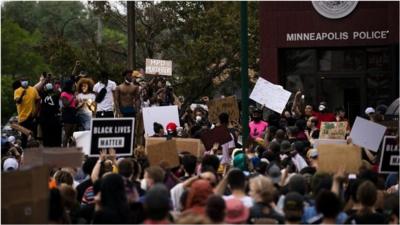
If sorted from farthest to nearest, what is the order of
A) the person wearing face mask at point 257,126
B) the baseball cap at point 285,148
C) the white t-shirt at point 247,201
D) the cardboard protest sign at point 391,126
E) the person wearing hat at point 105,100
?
1. the person wearing hat at point 105,100
2. the person wearing face mask at point 257,126
3. the cardboard protest sign at point 391,126
4. the baseball cap at point 285,148
5. the white t-shirt at point 247,201

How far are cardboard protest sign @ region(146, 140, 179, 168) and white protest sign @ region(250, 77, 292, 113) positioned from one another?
29.3ft

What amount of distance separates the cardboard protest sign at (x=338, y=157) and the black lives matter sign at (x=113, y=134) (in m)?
2.54

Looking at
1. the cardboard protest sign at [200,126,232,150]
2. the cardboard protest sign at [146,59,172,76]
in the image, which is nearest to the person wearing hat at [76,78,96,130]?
the cardboard protest sign at [146,59,172,76]

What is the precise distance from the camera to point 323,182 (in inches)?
468

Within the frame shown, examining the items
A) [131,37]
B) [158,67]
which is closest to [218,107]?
[158,67]

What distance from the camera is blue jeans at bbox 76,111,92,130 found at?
23.3m

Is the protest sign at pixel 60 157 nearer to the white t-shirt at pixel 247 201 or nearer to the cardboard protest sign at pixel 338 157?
the white t-shirt at pixel 247 201

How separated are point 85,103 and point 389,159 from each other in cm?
1043

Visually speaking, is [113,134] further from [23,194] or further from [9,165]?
[23,194]

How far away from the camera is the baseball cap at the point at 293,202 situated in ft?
34.7

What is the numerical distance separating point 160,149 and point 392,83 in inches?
634

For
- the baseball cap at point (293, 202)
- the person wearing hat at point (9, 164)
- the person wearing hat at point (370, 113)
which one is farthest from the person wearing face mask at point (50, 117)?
the baseball cap at point (293, 202)

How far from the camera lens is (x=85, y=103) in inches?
923

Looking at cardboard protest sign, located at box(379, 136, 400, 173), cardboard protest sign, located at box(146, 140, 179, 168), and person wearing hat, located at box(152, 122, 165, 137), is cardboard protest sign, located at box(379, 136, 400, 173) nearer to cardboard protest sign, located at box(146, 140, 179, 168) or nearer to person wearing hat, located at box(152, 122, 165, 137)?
cardboard protest sign, located at box(146, 140, 179, 168)
